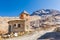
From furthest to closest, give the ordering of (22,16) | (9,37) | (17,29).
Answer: (22,16) → (17,29) → (9,37)

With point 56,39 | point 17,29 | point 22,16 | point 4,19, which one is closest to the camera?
point 56,39

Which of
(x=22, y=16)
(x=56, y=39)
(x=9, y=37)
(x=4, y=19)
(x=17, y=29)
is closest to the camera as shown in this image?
(x=56, y=39)

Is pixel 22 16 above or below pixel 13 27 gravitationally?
above

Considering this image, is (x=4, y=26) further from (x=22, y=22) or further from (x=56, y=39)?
(x=56, y=39)

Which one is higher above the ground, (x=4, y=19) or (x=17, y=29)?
(x=4, y=19)

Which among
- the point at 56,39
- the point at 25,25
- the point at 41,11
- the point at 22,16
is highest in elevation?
the point at 41,11

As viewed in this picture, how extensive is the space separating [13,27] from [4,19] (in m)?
39.6

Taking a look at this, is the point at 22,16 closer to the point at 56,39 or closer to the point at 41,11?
the point at 56,39

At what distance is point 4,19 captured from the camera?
83.2 meters

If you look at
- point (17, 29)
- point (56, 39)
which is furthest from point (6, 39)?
point (17, 29)

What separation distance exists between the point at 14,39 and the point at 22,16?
26.8m

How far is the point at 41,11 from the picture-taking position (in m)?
156

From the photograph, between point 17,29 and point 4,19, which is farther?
point 4,19

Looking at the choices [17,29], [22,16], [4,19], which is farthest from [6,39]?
[4,19]
